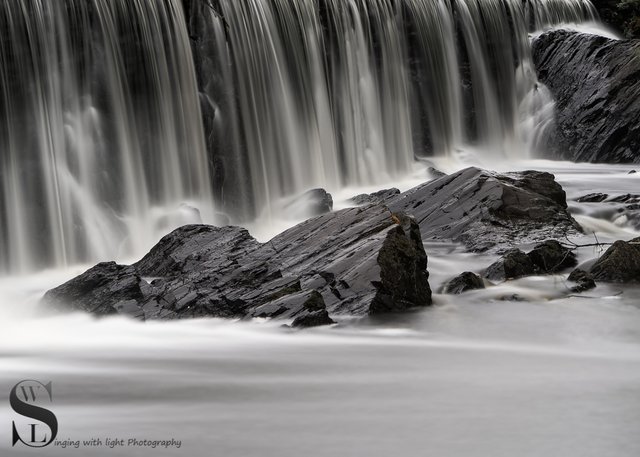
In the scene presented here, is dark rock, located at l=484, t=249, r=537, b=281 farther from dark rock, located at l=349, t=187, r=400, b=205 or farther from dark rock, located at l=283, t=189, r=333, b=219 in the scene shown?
dark rock, located at l=283, t=189, r=333, b=219

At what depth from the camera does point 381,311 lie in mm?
8984

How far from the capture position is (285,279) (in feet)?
30.6

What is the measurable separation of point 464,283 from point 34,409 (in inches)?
215

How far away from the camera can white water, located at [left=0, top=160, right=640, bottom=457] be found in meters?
5.12

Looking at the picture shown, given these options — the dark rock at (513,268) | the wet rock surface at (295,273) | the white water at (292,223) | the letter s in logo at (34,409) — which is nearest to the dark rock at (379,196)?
Answer: the white water at (292,223)

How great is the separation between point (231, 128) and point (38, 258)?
4758 millimetres

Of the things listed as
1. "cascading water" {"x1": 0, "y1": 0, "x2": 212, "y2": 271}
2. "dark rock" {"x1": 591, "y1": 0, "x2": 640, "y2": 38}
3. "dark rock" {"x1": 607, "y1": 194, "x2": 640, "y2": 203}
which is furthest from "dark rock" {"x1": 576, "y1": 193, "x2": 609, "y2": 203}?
"dark rock" {"x1": 591, "y1": 0, "x2": 640, "y2": 38}

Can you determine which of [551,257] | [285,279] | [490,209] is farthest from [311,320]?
[490,209]

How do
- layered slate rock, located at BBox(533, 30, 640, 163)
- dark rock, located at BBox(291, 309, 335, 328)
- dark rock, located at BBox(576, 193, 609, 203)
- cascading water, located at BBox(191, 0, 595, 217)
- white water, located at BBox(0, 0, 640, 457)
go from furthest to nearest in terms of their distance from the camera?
layered slate rock, located at BBox(533, 30, 640, 163) < cascading water, located at BBox(191, 0, 595, 217) < dark rock, located at BBox(576, 193, 609, 203) < dark rock, located at BBox(291, 309, 335, 328) < white water, located at BBox(0, 0, 640, 457)

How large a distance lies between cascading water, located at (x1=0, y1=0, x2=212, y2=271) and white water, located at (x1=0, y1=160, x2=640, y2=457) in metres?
3.67

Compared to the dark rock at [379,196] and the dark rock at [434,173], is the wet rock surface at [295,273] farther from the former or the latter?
the dark rock at [434,173]

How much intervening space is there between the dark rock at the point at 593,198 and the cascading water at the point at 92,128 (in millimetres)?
6194

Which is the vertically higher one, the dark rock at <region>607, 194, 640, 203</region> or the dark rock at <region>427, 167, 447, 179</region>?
the dark rock at <region>607, 194, 640, 203</region>

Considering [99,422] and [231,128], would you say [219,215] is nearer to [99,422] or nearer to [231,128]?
[231,128]
